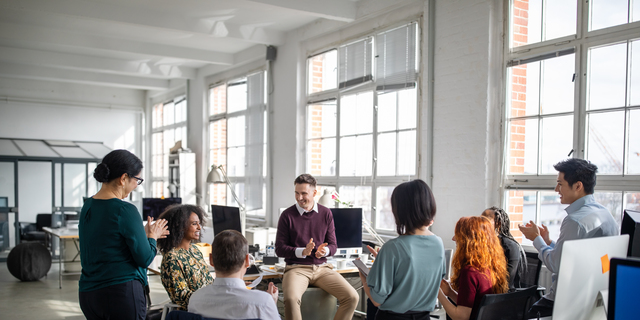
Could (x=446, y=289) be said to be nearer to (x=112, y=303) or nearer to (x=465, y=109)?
(x=112, y=303)

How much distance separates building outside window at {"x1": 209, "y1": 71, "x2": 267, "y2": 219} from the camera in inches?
309

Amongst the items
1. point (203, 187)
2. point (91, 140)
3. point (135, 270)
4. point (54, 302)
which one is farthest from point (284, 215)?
point (91, 140)

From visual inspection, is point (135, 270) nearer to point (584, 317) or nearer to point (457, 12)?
point (584, 317)

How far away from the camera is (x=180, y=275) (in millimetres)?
2709

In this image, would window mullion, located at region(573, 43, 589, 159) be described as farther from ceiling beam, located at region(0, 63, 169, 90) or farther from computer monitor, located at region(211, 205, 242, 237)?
ceiling beam, located at region(0, 63, 169, 90)

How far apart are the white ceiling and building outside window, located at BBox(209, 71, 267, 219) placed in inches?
24.1

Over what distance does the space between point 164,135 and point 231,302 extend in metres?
9.97

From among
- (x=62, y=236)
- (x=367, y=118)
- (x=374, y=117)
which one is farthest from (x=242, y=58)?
(x=62, y=236)

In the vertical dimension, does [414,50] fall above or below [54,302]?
above

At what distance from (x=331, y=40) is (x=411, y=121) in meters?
1.88

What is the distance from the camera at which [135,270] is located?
251 centimetres

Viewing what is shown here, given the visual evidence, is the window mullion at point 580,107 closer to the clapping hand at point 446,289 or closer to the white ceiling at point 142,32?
the clapping hand at point 446,289

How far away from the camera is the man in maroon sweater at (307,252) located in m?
3.73

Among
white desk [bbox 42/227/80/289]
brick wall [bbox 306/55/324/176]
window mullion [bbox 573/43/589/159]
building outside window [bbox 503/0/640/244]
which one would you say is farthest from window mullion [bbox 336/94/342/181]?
white desk [bbox 42/227/80/289]
